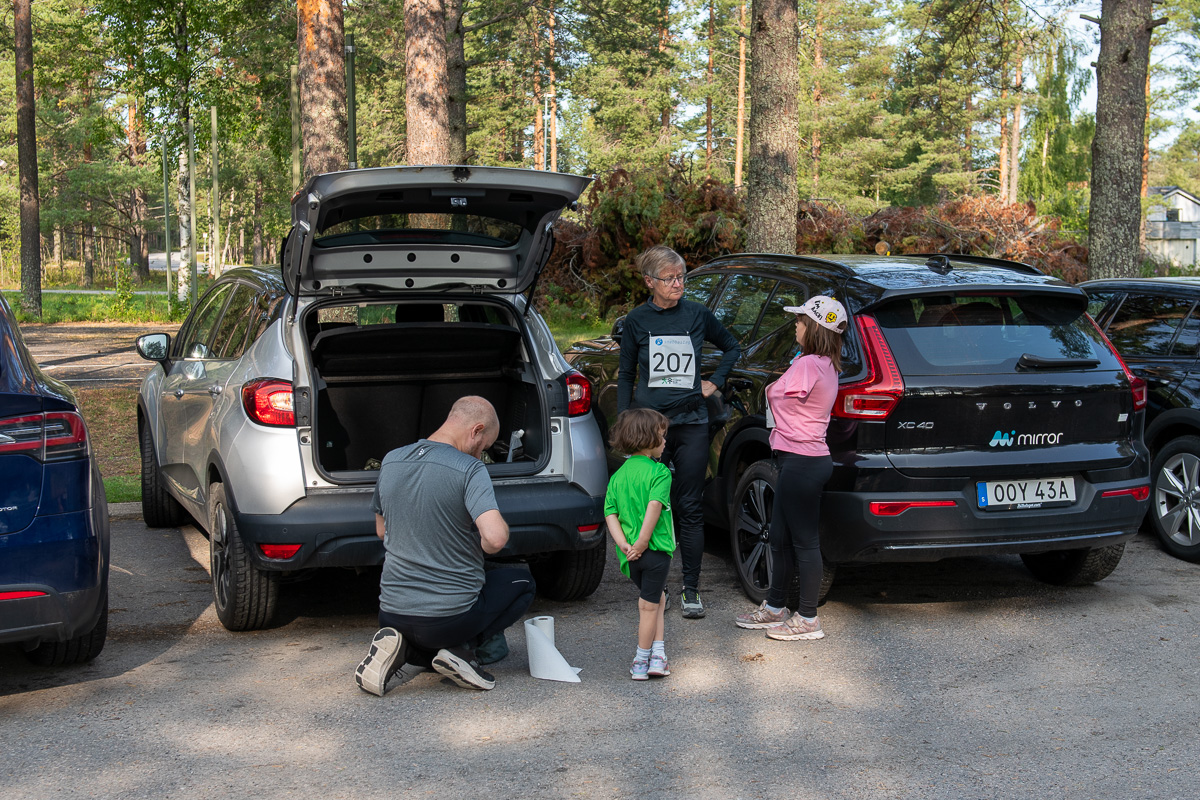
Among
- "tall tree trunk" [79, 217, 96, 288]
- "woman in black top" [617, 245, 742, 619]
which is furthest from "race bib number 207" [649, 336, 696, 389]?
"tall tree trunk" [79, 217, 96, 288]

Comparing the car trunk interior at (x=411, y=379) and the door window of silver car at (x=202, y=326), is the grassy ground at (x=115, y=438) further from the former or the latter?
the car trunk interior at (x=411, y=379)

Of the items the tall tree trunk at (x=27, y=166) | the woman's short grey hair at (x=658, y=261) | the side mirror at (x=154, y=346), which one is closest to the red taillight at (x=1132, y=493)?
the woman's short grey hair at (x=658, y=261)

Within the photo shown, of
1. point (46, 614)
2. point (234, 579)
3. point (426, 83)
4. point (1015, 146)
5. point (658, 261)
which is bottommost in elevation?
point (234, 579)

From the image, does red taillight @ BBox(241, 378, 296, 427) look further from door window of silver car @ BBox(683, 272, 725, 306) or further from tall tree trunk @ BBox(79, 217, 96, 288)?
tall tree trunk @ BBox(79, 217, 96, 288)

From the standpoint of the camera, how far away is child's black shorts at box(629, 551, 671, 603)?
466 centimetres

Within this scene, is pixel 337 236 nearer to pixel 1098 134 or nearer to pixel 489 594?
pixel 489 594

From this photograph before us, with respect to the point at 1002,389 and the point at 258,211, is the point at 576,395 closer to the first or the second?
the point at 1002,389

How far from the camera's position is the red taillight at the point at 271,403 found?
5023 mm

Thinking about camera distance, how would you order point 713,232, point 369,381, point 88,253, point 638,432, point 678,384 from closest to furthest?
1. point 638,432
2. point 678,384
3. point 369,381
4. point 713,232
5. point 88,253

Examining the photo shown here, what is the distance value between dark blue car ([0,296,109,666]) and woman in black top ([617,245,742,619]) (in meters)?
2.60

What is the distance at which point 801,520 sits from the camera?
5.14 m

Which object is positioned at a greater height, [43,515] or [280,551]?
[43,515]

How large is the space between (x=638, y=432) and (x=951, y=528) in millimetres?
1590

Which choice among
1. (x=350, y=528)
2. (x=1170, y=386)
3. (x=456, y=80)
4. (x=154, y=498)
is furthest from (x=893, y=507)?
(x=456, y=80)
